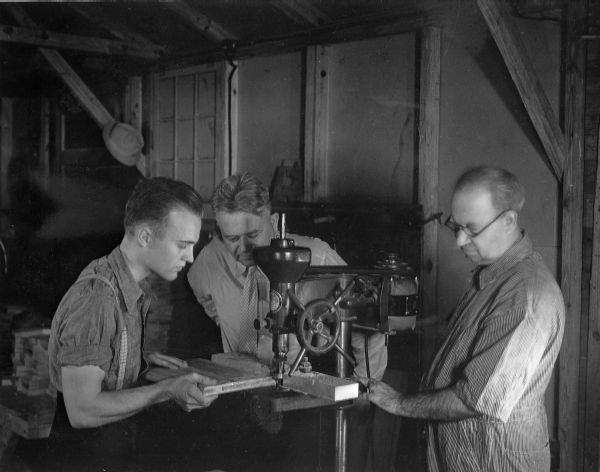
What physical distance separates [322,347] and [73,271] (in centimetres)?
419

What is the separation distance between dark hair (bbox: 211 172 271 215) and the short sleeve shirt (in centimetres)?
87

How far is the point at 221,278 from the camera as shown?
12.0 feet

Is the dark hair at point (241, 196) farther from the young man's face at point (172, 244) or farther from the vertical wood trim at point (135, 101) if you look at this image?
Answer: the vertical wood trim at point (135, 101)

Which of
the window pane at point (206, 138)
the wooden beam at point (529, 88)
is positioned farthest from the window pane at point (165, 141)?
the wooden beam at point (529, 88)

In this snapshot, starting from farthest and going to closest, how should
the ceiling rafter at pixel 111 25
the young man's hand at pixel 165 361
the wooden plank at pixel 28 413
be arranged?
1. the ceiling rafter at pixel 111 25
2. the wooden plank at pixel 28 413
3. the young man's hand at pixel 165 361

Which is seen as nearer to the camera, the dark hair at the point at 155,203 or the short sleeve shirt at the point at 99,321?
the short sleeve shirt at the point at 99,321

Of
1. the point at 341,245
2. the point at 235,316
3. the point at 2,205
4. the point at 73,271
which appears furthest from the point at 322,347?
the point at 2,205

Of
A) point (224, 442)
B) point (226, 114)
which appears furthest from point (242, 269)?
point (226, 114)

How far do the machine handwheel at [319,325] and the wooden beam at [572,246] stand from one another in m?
1.95

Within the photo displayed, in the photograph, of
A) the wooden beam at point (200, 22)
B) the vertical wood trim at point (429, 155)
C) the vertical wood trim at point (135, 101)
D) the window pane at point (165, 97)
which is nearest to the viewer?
the vertical wood trim at point (429, 155)

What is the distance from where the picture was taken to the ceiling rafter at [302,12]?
4578mm

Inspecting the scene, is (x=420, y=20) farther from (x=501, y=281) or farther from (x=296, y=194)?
(x=501, y=281)

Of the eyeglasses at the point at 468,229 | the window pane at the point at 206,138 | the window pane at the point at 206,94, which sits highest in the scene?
the window pane at the point at 206,94

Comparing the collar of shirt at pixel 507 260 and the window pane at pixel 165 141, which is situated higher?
the window pane at pixel 165 141
